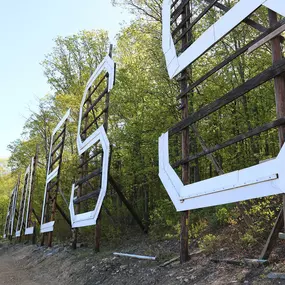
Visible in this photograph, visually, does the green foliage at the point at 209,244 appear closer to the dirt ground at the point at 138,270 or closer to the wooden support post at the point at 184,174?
the dirt ground at the point at 138,270

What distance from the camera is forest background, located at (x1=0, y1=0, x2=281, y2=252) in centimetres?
751

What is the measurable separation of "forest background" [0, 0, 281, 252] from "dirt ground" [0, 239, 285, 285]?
0.68 metres

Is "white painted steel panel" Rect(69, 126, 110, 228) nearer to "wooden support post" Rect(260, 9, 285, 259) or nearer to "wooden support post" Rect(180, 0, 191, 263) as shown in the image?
"wooden support post" Rect(180, 0, 191, 263)

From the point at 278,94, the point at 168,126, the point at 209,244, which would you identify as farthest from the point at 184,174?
the point at 168,126

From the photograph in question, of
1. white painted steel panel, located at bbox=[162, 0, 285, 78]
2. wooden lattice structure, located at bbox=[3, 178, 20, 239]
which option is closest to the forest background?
white painted steel panel, located at bbox=[162, 0, 285, 78]

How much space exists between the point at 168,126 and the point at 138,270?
18.1 ft

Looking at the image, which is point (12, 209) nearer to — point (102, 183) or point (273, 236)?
point (102, 183)

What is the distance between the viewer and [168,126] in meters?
11.0

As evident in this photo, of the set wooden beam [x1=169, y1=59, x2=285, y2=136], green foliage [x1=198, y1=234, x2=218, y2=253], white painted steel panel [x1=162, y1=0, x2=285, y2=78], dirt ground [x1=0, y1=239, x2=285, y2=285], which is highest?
white painted steel panel [x1=162, y1=0, x2=285, y2=78]

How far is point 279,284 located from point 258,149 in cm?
602

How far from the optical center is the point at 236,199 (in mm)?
4621

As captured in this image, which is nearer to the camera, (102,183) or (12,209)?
(102,183)

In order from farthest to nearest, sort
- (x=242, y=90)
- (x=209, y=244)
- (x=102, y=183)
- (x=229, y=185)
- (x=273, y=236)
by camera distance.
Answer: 1. (x=102, y=183)
2. (x=209, y=244)
3. (x=242, y=90)
4. (x=229, y=185)
5. (x=273, y=236)

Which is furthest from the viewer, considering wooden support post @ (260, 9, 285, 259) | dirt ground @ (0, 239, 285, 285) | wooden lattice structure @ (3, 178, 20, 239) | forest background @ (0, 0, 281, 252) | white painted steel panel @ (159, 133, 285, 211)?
wooden lattice structure @ (3, 178, 20, 239)
